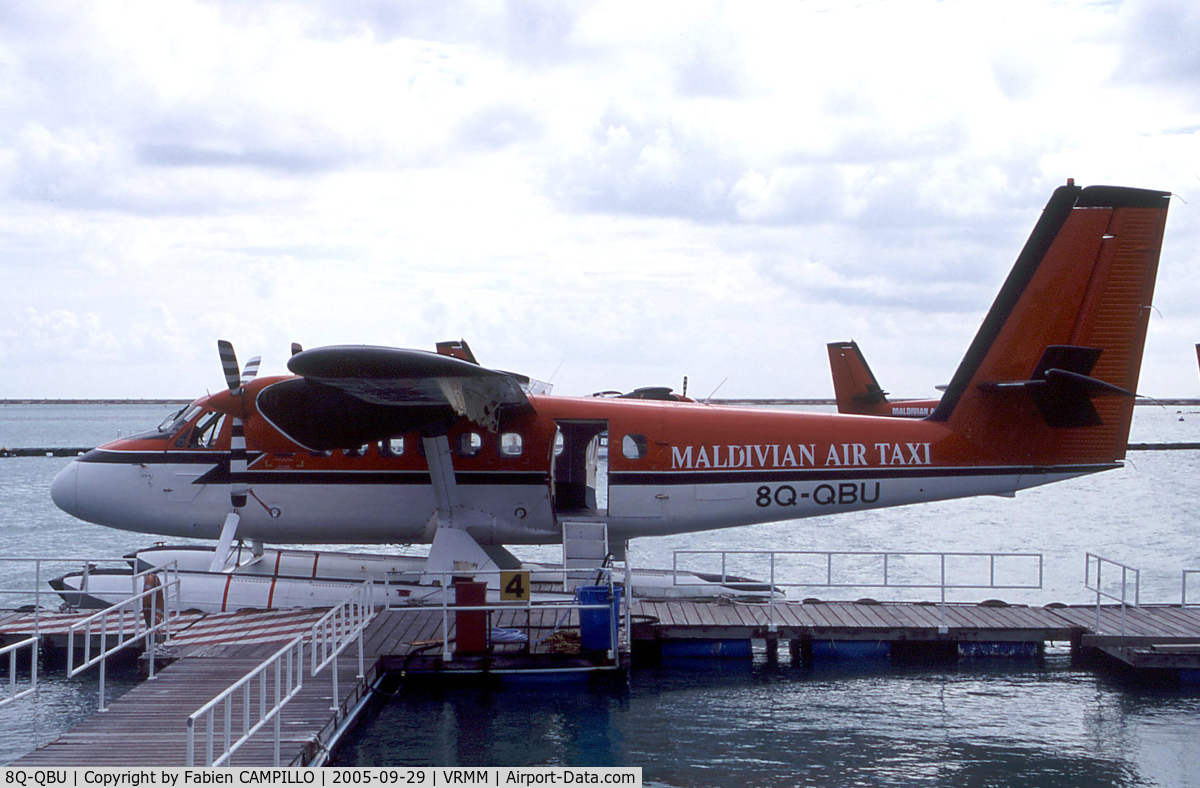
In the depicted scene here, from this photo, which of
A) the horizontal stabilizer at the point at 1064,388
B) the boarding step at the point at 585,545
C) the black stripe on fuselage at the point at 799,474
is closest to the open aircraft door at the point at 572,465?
the boarding step at the point at 585,545

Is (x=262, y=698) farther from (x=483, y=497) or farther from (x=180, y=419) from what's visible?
(x=180, y=419)

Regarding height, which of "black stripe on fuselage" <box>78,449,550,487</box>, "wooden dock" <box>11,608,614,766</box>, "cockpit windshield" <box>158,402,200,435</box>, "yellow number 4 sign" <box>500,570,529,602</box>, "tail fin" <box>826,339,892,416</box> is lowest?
"wooden dock" <box>11,608,614,766</box>

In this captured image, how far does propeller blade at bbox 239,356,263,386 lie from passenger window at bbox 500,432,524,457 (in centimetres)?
364

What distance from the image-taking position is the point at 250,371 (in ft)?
48.6

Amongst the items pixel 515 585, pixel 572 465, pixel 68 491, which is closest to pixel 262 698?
pixel 515 585

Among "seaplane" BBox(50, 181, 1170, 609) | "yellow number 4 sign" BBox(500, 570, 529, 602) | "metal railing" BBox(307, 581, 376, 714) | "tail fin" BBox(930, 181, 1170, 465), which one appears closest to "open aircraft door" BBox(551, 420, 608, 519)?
"seaplane" BBox(50, 181, 1170, 609)

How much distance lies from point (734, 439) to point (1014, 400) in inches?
159

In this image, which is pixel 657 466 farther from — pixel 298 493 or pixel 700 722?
pixel 298 493

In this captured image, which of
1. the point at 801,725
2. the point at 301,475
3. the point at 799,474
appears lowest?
the point at 801,725

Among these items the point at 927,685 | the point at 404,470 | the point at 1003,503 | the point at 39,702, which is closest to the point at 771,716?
the point at 927,685

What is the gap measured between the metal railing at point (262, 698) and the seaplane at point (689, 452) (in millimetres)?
2048

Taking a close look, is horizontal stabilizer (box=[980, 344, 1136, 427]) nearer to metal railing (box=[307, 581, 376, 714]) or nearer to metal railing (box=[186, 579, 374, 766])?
metal railing (box=[307, 581, 376, 714])

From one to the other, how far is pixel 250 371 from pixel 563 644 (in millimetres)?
5994

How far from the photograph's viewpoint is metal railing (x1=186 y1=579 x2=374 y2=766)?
815 centimetres
